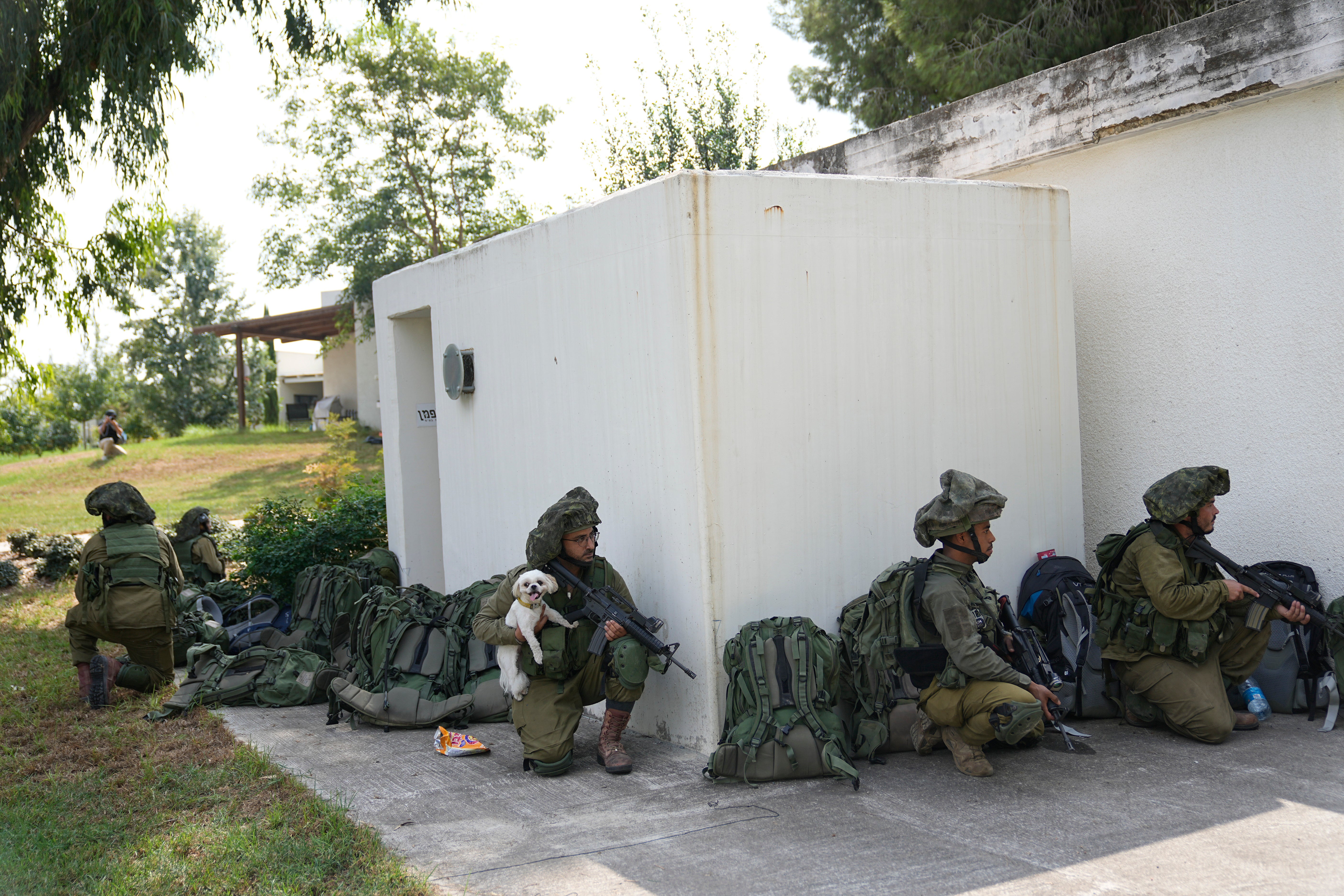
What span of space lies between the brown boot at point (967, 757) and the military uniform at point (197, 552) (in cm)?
698

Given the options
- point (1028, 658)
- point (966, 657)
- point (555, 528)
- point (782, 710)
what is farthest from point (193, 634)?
point (1028, 658)

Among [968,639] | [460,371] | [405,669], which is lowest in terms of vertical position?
[405,669]

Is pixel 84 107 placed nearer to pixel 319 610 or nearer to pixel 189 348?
pixel 319 610

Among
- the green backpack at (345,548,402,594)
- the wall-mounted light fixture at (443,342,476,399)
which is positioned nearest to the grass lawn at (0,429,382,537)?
the green backpack at (345,548,402,594)

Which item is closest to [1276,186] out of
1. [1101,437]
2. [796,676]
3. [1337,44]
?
[1337,44]

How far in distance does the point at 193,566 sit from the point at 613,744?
5785mm

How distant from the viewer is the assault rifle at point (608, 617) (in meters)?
5.13

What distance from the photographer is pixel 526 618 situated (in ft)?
16.9

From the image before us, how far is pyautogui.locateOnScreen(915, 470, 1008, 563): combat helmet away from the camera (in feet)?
15.5

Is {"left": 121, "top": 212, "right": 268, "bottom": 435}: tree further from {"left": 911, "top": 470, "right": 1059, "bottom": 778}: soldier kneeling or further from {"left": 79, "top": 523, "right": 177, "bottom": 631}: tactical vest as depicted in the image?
{"left": 911, "top": 470, "right": 1059, "bottom": 778}: soldier kneeling

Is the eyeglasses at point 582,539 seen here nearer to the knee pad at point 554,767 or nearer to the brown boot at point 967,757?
the knee pad at point 554,767

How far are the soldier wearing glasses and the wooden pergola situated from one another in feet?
77.6

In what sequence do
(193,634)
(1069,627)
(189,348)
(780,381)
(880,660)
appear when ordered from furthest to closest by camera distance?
1. (189,348)
2. (193,634)
3. (1069,627)
4. (780,381)
5. (880,660)

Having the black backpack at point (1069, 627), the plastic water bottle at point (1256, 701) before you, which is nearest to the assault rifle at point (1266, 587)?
the plastic water bottle at point (1256, 701)
